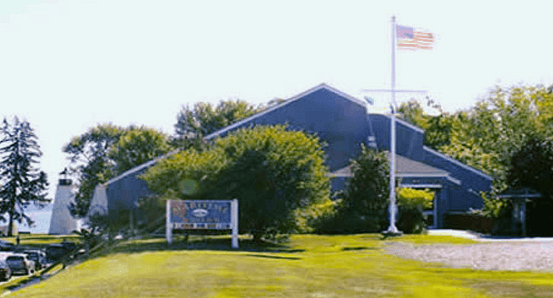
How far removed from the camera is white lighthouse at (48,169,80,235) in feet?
318

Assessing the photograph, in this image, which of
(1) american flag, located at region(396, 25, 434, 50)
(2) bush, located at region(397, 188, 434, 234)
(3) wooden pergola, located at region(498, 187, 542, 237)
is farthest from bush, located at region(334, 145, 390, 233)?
(1) american flag, located at region(396, 25, 434, 50)

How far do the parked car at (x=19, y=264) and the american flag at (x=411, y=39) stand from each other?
20.6 meters

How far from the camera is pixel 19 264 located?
1528 inches

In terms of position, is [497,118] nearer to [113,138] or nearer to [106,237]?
[113,138]

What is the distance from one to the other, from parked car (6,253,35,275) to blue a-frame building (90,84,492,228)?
42.9 ft

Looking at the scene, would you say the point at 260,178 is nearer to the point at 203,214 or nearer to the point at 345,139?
the point at 203,214

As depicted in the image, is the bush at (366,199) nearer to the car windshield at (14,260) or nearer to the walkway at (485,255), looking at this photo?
the walkway at (485,255)

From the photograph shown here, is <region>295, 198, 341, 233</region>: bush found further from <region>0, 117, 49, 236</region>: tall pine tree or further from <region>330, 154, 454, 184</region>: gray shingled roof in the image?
<region>0, 117, 49, 236</region>: tall pine tree

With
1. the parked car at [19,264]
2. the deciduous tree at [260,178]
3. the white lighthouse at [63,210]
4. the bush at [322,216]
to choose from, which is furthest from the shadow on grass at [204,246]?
the white lighthouse at [63,210]

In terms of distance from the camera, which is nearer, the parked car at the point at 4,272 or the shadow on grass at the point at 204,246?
the shadow on grass at the point at 204,246

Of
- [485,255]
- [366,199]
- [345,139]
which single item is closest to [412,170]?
[345,139]

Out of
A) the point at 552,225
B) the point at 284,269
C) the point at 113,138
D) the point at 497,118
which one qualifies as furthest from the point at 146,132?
the point at 284,269

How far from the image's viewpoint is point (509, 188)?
41.9 metres

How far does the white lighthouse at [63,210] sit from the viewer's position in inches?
3812
